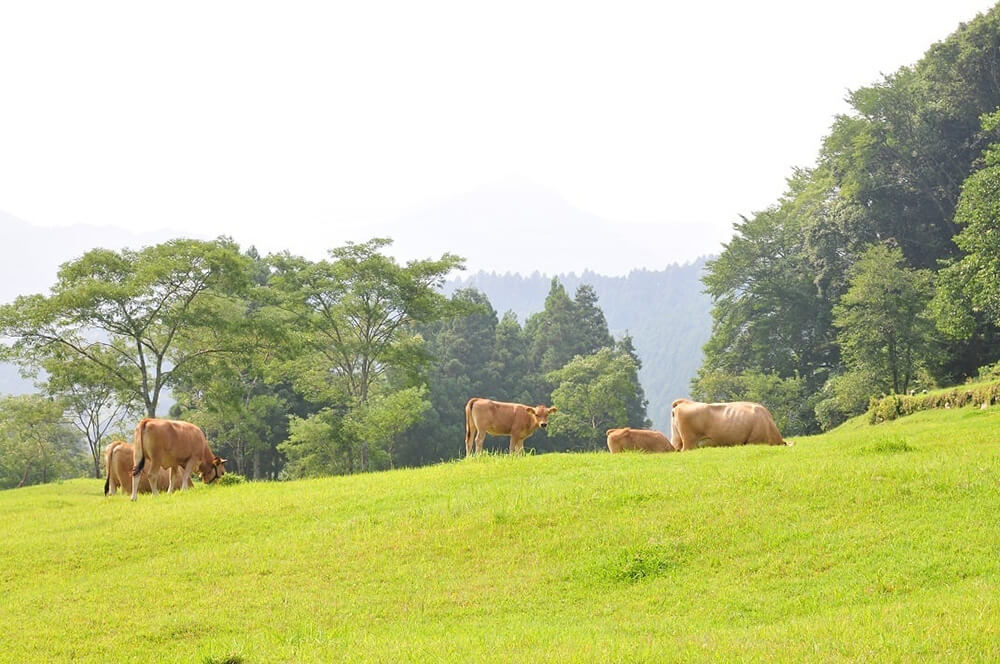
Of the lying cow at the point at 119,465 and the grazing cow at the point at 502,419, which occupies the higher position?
the grazing cow at the point at 502,419

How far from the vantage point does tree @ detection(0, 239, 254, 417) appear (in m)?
34.2

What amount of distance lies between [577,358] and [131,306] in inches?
1505

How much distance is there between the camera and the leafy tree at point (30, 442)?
4900cm

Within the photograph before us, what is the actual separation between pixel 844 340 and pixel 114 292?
36996mm

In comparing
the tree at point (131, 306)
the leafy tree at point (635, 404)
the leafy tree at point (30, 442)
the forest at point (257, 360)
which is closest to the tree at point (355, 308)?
the forest at point (257, 360)

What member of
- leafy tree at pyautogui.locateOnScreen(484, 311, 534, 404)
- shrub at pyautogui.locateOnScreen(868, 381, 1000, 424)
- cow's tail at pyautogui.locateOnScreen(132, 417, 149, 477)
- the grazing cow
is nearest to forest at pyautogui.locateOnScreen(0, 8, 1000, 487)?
shrub at pyautogui.locateOnScreen(868, 381, 1000, 424)

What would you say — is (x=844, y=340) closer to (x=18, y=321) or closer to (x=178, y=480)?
(x=178, y=480)

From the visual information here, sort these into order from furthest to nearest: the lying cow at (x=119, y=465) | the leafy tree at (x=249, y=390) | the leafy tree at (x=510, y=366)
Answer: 1. the leafy tree at (x=510, y=366)
2. the leafy tree at (x=249, y=390)
3. the lying cow at (x=119, y=465)

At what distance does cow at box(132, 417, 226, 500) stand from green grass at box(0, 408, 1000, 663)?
445 centimetres

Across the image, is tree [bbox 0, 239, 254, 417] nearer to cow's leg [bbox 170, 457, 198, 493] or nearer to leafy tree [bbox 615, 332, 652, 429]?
cow's leg [bbox 170, 457, 198, 493]

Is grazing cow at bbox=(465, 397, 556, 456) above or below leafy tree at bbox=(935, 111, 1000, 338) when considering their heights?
below

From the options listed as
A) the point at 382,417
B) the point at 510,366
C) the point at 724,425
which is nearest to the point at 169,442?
the point at 724,425

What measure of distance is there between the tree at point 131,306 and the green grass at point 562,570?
20.5m

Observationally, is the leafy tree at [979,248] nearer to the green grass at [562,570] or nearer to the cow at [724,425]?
the cow at [724,425]
